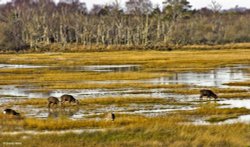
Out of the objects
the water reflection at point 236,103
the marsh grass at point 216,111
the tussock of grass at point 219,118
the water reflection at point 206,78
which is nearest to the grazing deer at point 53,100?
the marsh grass at point 216,111

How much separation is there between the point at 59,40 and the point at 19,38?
854cm

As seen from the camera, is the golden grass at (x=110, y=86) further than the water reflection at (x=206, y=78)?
No

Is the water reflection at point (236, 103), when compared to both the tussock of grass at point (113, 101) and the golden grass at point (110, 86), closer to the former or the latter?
the tussock of grass at point (113, 101)

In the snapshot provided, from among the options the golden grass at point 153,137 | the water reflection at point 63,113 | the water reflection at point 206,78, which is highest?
the golden grass at point 153,137

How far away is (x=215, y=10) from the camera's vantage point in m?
144

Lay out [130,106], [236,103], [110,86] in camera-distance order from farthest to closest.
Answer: [110,86]
[236,103]
[130,106]

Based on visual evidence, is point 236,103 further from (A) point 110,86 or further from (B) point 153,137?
(A) point 110,86

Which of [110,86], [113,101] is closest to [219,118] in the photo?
[113,101]

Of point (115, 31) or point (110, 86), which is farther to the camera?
point (115, 31)

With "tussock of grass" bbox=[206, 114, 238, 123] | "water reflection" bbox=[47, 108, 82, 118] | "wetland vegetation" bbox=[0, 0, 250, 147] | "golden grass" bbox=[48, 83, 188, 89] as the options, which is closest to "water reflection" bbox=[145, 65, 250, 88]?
"wetland vegetation" bbox=[0, 0, 250, 147]

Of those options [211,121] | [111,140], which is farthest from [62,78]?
[111,140]

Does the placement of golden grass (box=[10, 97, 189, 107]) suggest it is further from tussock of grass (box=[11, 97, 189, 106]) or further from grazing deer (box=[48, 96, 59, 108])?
grazing deer (box=[48, 96, 59, 108])

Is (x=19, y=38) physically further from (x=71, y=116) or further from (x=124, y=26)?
(x=71, y=116)

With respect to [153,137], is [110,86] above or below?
below
